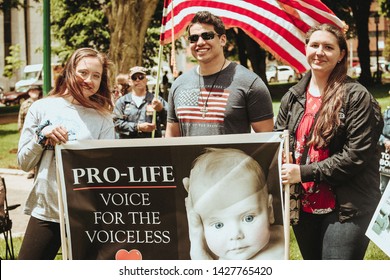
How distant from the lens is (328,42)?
3.64m

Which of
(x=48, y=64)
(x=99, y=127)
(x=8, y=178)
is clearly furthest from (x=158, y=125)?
(x=8, y=178)

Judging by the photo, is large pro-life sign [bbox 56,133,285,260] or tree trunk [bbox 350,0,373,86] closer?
large pro-life sign [bbox 56,133,285,260]

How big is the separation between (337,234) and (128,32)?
397 inches

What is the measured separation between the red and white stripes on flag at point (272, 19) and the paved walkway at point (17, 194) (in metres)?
3.58

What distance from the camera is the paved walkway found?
323 inches

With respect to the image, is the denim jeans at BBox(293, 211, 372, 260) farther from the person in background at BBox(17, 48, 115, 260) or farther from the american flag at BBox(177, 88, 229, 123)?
the person in background at BBox(17, 48, 115, 260)

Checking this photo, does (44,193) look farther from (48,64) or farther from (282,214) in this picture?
(48,64)

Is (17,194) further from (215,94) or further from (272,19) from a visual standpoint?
(215,94)

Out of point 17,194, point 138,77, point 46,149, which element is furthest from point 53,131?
point 17,194

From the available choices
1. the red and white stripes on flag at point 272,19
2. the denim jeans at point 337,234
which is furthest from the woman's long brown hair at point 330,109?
the red and white stripes on flag at point 272,19

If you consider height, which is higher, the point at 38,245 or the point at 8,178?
the point at 38,245

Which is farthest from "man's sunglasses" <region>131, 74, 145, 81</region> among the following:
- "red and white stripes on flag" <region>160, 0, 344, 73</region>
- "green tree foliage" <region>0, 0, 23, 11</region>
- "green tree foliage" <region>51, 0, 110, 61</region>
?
"green tree foliage" <region>0, 0, 23, 11</region>

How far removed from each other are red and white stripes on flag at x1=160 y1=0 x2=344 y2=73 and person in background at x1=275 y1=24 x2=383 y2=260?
1.70 meters

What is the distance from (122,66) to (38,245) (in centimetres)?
923
